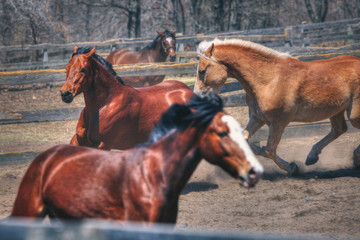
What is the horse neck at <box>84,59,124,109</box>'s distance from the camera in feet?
16.5

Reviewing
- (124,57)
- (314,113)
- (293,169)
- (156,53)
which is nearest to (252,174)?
(314,113)

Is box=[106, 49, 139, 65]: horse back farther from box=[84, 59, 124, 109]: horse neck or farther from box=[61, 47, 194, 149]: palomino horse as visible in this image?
box=[84, 59, 124, 109]: horse neck

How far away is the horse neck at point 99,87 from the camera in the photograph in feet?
16.5

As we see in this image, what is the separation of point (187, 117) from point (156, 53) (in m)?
9.40

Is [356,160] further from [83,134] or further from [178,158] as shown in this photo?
[178,158]

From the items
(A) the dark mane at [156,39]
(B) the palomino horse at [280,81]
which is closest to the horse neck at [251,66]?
(B) the palomino horse at [280,81]

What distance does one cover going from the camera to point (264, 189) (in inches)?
232

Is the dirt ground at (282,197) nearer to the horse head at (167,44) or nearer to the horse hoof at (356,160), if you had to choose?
the horse hoof at (356,160)

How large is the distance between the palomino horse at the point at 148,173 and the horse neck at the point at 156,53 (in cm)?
912

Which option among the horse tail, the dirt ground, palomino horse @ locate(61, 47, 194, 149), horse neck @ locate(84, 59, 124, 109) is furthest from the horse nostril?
horse neck @ locate(84, 59, 124, 109)

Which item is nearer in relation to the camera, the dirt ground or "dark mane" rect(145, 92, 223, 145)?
"dark mane" rect(145, 92, 223, 145)

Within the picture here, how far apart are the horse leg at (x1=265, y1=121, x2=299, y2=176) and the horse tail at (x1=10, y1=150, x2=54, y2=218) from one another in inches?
152

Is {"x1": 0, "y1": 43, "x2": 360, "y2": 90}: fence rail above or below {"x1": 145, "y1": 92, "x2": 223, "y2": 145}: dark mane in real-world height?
below

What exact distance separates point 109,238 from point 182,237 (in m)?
0.23
